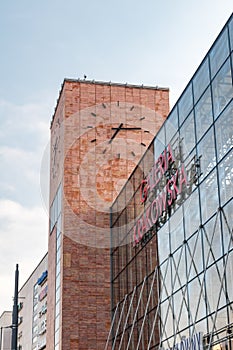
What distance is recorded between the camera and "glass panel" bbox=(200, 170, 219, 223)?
87.5 feet

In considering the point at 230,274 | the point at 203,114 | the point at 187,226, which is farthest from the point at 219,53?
the point at 230,274

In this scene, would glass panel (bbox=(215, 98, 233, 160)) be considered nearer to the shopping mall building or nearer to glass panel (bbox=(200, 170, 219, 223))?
the shopping mall building

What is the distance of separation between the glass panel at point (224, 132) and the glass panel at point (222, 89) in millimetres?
355

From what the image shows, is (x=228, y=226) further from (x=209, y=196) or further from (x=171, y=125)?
(x=171, y=125)

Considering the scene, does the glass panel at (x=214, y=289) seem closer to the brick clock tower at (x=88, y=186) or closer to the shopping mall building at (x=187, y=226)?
the shopping mall building at (x=187, y=226)

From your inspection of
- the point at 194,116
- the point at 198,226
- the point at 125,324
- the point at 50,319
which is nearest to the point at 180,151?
the point at 194,116

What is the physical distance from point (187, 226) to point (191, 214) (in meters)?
0.66

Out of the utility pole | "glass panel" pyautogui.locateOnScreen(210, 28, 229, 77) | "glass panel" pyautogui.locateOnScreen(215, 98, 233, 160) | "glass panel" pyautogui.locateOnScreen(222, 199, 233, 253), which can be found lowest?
the utility pole

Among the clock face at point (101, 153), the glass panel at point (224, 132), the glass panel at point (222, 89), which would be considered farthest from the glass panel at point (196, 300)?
the clock face at point (101, 153)

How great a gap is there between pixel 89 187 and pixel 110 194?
1.38m

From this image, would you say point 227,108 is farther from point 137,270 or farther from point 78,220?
point 78,220

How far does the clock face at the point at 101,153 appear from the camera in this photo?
44.8 m

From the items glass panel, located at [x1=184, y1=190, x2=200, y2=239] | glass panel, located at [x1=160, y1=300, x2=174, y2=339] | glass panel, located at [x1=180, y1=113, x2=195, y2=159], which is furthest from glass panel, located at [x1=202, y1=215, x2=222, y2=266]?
glass panel, located at [x1=160, y1=300, x2=174, y2=339]

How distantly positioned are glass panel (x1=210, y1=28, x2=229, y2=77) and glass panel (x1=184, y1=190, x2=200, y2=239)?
16.1 ft
